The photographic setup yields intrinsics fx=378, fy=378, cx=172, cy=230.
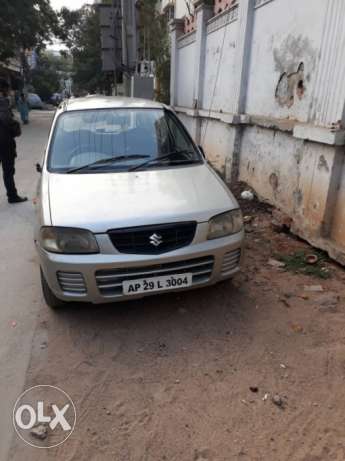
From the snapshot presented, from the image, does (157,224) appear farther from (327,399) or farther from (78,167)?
(327,399)

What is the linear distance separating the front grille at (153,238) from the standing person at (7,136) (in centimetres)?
420

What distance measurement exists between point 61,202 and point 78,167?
25.3 inches

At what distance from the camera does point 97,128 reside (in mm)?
3863

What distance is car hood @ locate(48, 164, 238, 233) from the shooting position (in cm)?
271

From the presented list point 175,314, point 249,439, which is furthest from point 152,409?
point 175,314

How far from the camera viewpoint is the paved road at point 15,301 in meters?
2.39

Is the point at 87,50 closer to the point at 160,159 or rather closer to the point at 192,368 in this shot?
the point at 160,159

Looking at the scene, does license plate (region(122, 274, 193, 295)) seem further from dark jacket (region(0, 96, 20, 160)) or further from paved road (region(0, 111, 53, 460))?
dark jacket (region(0, 96, 20, 160))

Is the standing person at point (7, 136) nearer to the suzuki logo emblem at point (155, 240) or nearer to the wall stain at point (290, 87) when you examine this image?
the wall stain at point (290, 87)

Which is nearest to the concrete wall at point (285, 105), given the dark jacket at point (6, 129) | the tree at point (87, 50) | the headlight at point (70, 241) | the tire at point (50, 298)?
the headlight at point (70, 241)

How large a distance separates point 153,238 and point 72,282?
0.67 meters

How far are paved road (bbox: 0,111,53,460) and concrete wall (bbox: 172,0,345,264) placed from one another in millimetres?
3010

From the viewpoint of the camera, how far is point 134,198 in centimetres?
293

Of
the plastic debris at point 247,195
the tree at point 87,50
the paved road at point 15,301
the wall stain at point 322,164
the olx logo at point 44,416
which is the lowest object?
the paved road at point 15,301
